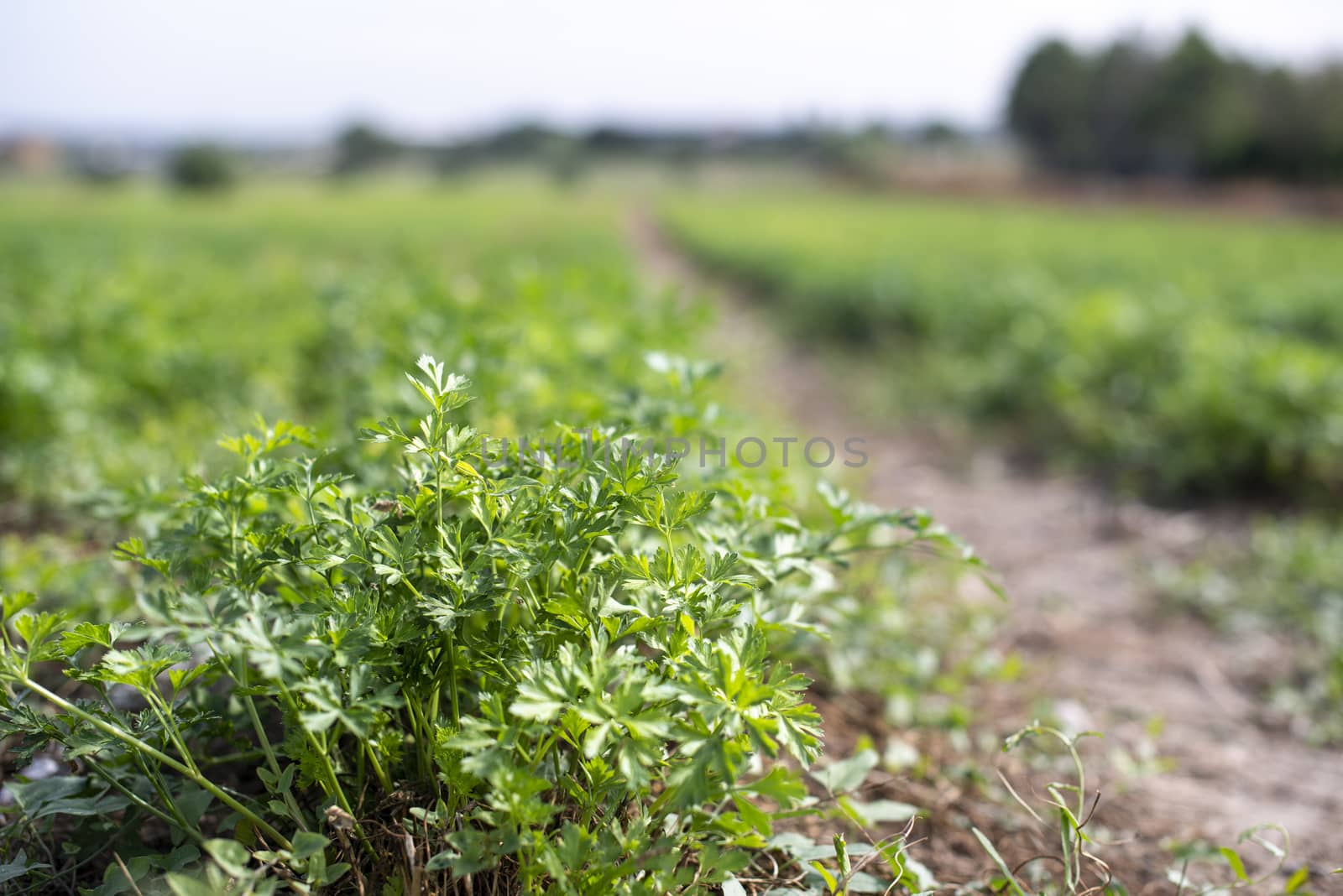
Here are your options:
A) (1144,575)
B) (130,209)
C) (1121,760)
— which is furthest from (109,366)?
(130,209)

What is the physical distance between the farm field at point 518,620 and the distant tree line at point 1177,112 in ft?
171

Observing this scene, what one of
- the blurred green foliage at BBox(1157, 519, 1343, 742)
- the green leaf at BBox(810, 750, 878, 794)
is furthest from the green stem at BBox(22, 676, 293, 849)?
the blurred green foliage at BBox(1157, 519, 1343, 742)

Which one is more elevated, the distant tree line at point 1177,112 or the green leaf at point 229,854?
the distant tree line at point 1177,112

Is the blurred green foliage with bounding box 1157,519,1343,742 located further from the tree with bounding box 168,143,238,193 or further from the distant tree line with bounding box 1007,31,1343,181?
the tree with bounding box 168,143,238,193

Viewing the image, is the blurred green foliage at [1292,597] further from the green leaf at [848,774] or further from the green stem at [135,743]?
the green stem at [135,743]

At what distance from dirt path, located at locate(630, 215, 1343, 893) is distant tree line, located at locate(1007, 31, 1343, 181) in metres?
51.4

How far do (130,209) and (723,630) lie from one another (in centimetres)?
3991

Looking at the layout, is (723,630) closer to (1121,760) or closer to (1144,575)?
(1121,760)

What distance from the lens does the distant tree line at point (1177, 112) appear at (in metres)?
44.6

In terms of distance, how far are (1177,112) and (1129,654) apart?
208 feet

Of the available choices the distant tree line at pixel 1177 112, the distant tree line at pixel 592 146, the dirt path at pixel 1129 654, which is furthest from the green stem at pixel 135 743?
the distant tree line at pixel 592 146

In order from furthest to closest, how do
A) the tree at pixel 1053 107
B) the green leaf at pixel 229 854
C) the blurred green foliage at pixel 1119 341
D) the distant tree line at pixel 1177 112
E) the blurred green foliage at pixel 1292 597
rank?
the tree at pixel 1053 107 < the distant tree line at pixel 1177 112 < the blurred green foliage at pixel 1119 341 < the blurred green foliage at pixel 1292 597 < the green leaf at pixel 229 854

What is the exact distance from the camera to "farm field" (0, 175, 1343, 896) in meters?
1.22

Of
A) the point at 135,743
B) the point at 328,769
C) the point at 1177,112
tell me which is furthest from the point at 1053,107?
the point at 135,743
